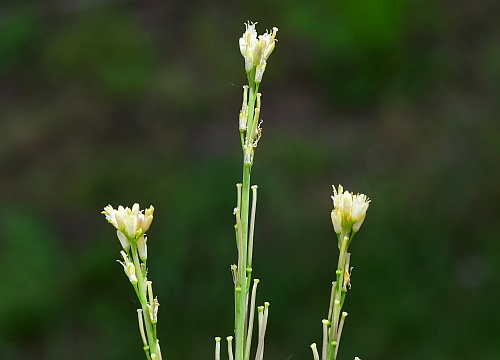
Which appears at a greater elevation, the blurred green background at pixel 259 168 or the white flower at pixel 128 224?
the blurred green background at pixel 259 168

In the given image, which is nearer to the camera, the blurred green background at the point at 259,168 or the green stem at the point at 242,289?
the green stem at the point at 242,289

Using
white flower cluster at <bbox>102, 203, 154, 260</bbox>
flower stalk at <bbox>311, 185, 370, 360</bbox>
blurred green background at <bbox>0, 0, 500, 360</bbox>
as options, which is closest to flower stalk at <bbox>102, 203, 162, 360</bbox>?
white flower cluster at <bbox>102, 203, 154, 260</bbox>

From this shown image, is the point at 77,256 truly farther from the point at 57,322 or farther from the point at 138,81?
the point at 138,81

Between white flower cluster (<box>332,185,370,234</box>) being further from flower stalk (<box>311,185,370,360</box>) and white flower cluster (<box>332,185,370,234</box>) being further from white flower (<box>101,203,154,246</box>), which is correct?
white flower (<box>101,203,154,246</box>)

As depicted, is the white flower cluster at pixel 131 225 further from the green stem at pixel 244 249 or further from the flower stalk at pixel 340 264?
the flower stalk at pixel 340 264

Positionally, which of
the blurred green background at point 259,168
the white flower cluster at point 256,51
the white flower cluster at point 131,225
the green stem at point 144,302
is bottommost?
the green stem at point 144,302

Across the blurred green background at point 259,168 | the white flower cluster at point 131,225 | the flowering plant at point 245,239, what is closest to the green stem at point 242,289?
the flowering plant at point 245,239

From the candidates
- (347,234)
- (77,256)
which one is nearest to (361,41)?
(77,256)

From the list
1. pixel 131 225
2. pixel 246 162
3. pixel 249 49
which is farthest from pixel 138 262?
pixel 249 49
